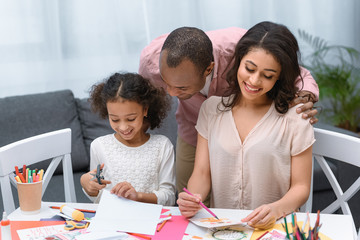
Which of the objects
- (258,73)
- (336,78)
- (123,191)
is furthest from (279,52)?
(336,78)

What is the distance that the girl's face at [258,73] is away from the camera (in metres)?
1.46

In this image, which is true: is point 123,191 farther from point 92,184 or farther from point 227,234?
point 227,234

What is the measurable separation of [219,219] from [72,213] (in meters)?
0.42

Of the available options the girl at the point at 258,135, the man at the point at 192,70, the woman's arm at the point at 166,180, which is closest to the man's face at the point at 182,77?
the man at the point at 192,70

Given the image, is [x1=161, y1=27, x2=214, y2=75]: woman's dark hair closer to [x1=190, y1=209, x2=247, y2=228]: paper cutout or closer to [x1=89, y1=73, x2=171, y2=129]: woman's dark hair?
[x1=89, y1=73, x2=171, y2=129]: woman's dark hair

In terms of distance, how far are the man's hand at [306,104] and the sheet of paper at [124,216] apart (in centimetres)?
54

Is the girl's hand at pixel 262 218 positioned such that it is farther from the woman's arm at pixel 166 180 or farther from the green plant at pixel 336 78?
the green plant at pixel 336 78

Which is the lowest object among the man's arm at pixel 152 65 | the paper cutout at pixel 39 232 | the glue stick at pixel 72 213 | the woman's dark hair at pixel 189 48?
the paper cutout at pixel 39 232

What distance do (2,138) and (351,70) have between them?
2581 mm

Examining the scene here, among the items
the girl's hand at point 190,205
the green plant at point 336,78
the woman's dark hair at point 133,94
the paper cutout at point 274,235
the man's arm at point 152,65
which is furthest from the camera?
the green plant at point 336,78

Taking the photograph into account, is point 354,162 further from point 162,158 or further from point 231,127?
point 162,158

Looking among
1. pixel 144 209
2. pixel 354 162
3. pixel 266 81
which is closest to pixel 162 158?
pixel 144 209

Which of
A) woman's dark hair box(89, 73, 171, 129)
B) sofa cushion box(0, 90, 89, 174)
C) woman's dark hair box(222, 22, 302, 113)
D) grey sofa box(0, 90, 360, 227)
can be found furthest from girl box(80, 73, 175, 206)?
sofa cushion box(0, 90, 89, 174)

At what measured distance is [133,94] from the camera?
66.1 inches
